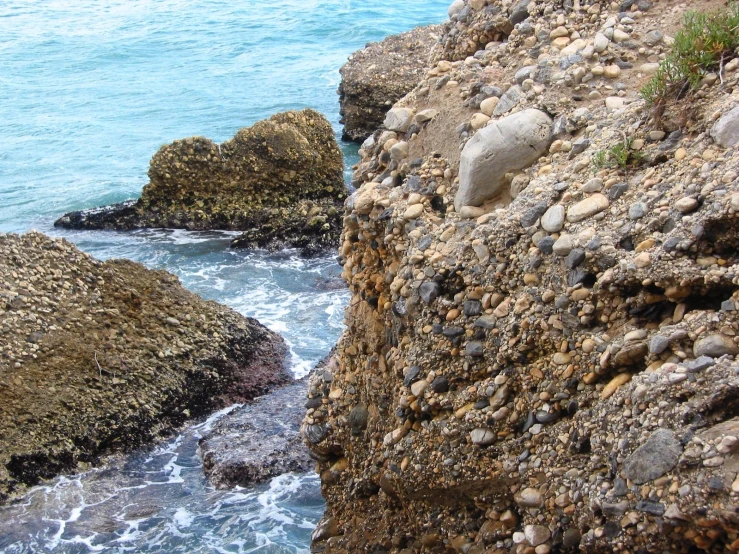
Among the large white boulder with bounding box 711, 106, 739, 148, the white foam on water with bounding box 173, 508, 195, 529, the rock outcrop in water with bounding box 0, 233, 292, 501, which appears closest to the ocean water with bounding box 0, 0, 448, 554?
the white foam on water with bounding box 173, 508, 195, 529

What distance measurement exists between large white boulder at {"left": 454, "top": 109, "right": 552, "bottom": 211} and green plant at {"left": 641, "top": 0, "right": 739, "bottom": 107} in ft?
2.68

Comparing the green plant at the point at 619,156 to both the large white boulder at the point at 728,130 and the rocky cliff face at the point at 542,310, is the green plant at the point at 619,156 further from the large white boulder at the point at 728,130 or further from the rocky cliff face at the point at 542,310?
the large white boulder at the point at 728,130

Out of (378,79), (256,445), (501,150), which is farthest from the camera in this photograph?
(378,79)

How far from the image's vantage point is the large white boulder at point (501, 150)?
662cm

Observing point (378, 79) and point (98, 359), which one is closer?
point (98, 359)

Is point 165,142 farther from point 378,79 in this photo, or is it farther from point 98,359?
point 98,359

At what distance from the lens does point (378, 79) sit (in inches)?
1227

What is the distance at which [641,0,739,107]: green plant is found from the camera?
6.07 m

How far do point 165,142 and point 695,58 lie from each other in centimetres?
2928

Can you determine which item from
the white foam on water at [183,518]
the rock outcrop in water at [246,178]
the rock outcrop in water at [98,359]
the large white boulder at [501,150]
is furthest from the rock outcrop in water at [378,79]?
the large white boulder at [501,150]

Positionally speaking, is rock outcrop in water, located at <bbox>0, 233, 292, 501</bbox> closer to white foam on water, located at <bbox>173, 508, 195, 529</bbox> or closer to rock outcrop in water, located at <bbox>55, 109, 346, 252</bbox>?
white foam on water, located at <bbox>173, 508, 195, 529</bbox>

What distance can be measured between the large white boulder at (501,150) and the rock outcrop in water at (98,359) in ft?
26.4

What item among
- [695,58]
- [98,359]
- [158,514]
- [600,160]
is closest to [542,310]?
[600,160]

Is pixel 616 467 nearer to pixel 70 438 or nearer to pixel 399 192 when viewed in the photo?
pixel 399 192
